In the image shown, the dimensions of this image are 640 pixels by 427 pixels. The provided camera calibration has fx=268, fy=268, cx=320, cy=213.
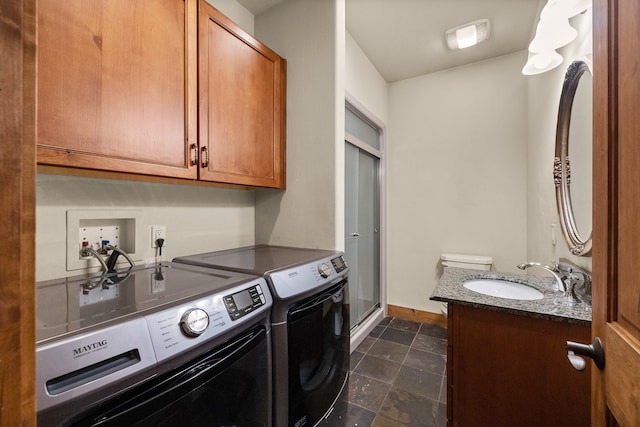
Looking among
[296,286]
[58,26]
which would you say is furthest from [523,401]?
[58,26]

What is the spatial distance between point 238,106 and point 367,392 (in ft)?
6.38

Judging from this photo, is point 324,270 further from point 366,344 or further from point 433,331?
point 433,331

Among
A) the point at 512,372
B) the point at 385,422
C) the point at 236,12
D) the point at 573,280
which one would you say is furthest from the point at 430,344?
the point at 236,12

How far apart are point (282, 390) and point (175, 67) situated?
137cm

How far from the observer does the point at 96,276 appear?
1.06 metres

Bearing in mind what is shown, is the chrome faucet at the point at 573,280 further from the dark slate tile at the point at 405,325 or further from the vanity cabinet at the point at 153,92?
the dark slate tile at the point at 405,325

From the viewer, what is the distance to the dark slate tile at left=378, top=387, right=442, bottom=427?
1547 millimetres

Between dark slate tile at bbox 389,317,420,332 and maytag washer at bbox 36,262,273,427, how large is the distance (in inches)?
82.0

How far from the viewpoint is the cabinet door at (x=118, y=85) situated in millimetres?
812

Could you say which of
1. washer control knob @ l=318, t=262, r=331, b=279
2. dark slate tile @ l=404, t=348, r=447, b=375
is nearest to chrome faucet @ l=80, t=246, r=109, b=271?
washer control knob @ l=318, t=262, r=331, b=279

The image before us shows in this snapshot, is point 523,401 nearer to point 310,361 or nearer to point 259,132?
point 310,361

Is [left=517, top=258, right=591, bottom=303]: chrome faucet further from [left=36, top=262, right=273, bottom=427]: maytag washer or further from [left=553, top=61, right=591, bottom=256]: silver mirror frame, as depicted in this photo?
[left=36, top=262, right=273, bottom=427]: maytag washer

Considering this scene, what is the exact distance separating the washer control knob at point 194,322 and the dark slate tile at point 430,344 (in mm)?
2163

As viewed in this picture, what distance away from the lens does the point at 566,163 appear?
1.42 meters
